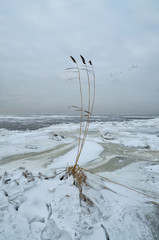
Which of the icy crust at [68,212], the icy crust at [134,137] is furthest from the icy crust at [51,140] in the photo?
the icy crust at [68,212]

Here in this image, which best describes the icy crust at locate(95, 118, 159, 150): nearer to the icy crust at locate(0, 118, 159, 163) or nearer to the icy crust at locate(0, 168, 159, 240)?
the icy crust at locate(0, 118, 159, 163)

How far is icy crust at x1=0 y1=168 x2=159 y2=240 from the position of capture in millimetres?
860

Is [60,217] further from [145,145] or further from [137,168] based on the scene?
[145,145]

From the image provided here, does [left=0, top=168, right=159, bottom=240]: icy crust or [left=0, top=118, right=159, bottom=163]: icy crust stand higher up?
[left=0, top=168, right=159, bottom=240]: icy crust

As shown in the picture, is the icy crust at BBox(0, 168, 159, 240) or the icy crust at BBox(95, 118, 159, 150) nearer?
the icy crust at BBox(0, 168, 159, 240)

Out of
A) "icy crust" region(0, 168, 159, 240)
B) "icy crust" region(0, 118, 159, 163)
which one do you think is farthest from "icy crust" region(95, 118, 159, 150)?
"icy crust" region(0, 168, 159, 240)

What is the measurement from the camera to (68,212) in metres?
1.01

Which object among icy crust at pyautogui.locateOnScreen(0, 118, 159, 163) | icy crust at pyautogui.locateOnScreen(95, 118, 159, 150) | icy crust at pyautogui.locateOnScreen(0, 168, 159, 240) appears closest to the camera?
icy crust at pyautogui.locateOnScreen(0, 168, 159, 240)

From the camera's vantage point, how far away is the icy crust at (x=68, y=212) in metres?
0.86

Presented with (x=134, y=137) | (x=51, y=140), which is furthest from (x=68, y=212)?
(x=134, y=137)

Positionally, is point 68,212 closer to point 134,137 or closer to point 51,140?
point 51,140

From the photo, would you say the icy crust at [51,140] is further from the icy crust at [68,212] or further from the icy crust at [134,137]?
the icy crust at [68,212]

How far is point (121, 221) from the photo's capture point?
3.33 ft

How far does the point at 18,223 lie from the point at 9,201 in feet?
0.88
